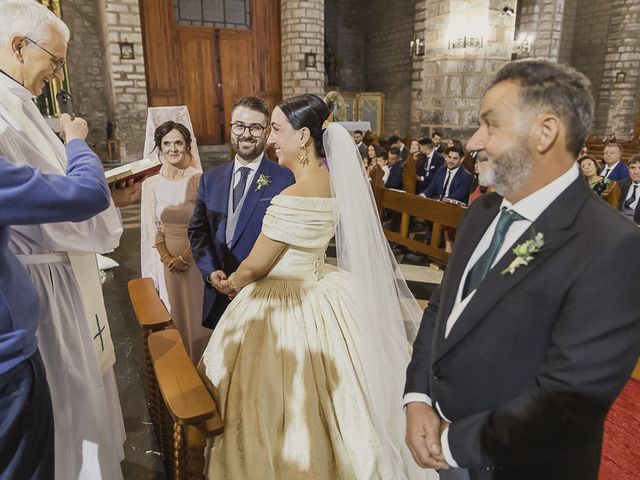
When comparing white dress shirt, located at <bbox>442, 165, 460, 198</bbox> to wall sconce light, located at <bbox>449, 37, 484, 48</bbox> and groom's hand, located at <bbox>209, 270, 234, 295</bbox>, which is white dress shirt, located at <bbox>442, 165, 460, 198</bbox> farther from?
groom's hand, located at <bbox>209, 270, 234, 295</bbox>

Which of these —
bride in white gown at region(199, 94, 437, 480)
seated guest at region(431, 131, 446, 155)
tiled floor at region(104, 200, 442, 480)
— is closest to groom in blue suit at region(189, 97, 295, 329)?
bride in white gown at region(199, 94, 437, 480)

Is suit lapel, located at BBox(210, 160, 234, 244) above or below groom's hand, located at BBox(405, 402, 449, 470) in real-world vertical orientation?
above

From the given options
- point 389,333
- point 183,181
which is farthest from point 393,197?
point 389,333

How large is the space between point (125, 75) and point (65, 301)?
338 inches

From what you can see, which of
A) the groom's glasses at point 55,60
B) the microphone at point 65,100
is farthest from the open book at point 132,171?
the microphone at point 65,100

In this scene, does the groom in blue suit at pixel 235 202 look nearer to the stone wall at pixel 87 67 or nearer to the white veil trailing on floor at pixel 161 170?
the white veil trailing on floor at pixel 161 170

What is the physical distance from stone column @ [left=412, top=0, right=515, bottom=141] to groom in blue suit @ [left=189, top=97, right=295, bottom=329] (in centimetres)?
709

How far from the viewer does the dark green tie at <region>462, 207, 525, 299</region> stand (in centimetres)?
112

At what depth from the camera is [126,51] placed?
8.79 meters

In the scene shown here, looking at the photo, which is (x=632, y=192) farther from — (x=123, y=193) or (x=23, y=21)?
(x=23, y=21)

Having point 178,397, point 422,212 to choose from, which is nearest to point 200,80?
point 422,212

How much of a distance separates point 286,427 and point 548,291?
3.73ft

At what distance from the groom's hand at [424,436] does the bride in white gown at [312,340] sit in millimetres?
520

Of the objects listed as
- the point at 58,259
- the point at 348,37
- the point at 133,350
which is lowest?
the point at 133,350
